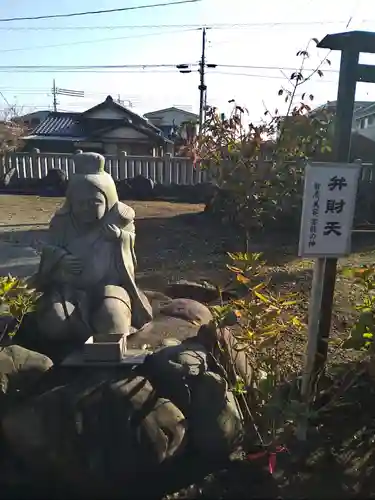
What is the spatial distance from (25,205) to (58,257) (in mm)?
8520

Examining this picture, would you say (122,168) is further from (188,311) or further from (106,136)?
(188,311)

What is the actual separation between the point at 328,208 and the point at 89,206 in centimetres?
141

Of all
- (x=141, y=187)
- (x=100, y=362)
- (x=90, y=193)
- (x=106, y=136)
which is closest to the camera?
(x=100, y=362)

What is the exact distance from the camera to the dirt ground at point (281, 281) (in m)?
2.09

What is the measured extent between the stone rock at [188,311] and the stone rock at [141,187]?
8604 millimetres

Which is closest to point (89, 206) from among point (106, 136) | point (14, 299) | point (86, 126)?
point (14, 299)

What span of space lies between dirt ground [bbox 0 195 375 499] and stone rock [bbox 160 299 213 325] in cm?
80

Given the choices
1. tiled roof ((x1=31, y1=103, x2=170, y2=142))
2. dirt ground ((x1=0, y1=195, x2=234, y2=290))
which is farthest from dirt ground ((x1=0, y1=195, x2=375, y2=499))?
tiled roof ((x1=31, y1=103, x2=170, y2=142))

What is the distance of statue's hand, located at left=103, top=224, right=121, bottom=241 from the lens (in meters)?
2.66

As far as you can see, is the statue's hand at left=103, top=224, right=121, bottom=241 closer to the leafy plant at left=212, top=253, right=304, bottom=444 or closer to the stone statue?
the stone statue

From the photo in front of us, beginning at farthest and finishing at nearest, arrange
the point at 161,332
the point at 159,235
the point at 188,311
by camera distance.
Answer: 1. the point at 159,235
2. the point at 188,311
3. the point at 161,332

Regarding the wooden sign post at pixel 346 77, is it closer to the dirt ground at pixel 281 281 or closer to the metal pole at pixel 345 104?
the metal pole at pixel 345 104

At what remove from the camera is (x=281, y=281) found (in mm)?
5379

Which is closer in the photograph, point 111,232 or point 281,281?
point 111,232
